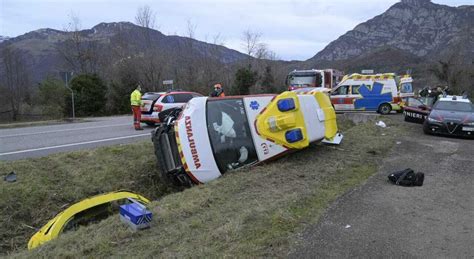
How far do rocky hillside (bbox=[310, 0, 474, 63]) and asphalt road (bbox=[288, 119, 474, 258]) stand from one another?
75.7m

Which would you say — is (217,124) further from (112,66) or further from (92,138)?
(112,66)

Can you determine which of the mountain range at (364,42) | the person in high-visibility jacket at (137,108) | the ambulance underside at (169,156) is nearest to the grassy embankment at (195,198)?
the ambulance underside at (169,156)

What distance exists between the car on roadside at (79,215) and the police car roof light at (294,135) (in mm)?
2764

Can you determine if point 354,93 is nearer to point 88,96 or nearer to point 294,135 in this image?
point 294,135

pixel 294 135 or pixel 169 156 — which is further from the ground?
pixel 294 135

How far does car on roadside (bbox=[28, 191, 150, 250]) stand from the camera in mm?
5211

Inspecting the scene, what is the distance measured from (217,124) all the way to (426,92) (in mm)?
19595

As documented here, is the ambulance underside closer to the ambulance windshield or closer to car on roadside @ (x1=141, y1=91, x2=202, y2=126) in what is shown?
the ambulance windshield

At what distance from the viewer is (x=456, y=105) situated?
14891 mm

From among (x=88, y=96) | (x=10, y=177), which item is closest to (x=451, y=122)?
(x=10, y=177)

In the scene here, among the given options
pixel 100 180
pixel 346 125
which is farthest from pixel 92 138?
pixel 346 125

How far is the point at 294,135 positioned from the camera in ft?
23.5

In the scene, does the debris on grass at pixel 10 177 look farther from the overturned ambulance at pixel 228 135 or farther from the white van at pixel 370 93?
the white van at pixel 370 93

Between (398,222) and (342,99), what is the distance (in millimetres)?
19141
